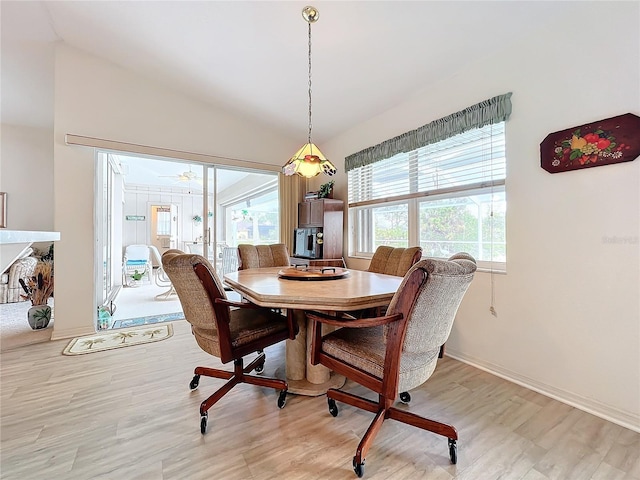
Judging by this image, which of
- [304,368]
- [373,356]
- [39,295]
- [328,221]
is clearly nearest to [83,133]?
[39,295]

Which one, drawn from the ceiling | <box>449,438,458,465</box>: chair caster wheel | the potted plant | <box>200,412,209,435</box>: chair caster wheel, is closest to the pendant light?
the ceiling

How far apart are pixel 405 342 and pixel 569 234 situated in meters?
1.50

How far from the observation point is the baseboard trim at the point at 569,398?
1.59 meters

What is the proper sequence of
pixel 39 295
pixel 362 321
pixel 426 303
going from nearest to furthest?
pixel 426 303 < pixel 362 321 < pixel 39 295

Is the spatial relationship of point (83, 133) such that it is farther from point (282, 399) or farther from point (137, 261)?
point (137, 261)

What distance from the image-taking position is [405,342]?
1191 mm

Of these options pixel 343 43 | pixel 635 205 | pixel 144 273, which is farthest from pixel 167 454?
pixel 144 273

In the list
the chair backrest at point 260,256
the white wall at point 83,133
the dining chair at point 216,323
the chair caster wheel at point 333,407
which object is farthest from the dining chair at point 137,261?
the chair caster wheel at point 333,407

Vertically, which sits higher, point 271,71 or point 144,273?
point 271,71

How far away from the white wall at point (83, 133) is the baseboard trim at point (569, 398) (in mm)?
4001

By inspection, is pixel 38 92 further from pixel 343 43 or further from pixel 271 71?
pixel 343 43

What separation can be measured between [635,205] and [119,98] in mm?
4665

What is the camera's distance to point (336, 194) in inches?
164

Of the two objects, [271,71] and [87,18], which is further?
[271,71]
